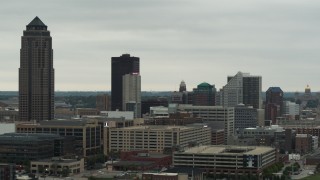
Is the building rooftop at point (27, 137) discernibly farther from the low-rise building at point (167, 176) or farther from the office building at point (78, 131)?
the low-rise building at point (167, 176)

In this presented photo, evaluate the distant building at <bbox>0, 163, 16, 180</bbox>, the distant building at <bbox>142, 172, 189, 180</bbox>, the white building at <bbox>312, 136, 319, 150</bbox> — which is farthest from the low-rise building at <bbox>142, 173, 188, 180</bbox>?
the white building at <bbox>312, 136, 319, 150</bbox>

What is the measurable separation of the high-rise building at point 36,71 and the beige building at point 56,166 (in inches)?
2459

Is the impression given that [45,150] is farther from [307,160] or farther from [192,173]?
[307,160]

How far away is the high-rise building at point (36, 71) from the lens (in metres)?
178

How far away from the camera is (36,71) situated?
179250 millimetres

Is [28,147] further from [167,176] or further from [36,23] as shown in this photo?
[36,23]

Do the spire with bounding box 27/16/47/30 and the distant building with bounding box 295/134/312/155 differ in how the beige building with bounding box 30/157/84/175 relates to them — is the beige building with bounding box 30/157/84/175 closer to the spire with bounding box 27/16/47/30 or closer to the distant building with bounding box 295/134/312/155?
the distant building with bounding box 295/134/312/155

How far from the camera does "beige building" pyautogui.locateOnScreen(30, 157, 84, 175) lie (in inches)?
4464

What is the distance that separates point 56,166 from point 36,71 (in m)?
68.3

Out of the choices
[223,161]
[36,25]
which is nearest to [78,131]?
[223,161]

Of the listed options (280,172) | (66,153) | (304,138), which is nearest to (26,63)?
(66,153)

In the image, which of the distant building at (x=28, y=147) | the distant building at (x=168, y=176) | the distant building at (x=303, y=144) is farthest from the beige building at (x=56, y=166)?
the distant building at (x=303, y=144)

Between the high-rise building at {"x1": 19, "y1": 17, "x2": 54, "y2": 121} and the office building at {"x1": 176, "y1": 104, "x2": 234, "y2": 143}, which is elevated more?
the high-rise building at {"x1": 19, "y1": 17, "x2": 54, "y2": 121}

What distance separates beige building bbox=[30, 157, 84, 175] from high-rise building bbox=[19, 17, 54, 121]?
62.5 meters
